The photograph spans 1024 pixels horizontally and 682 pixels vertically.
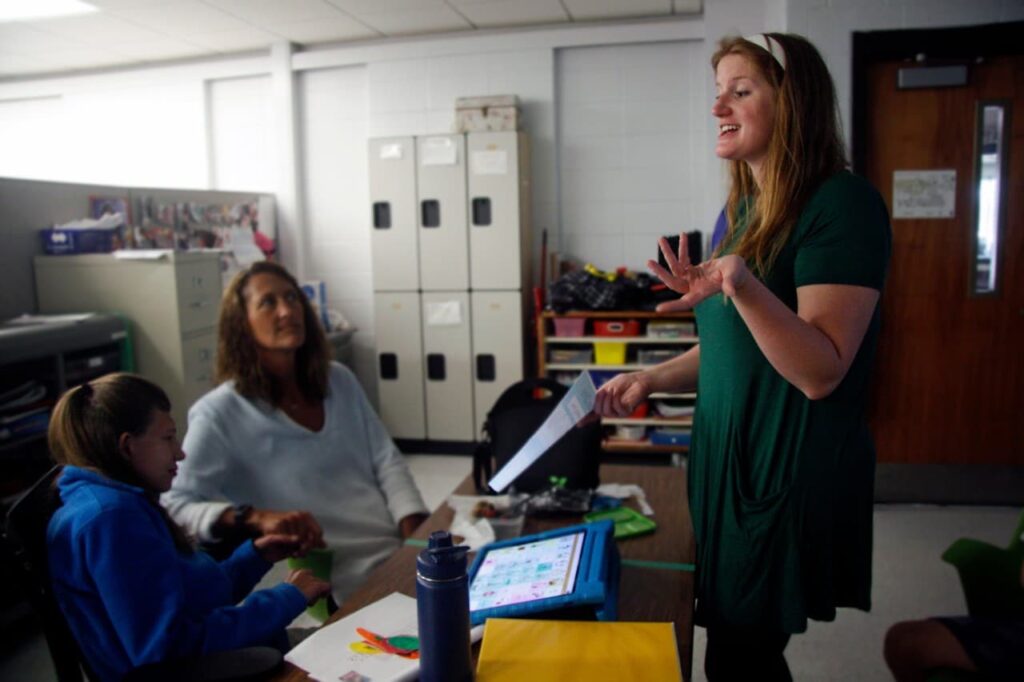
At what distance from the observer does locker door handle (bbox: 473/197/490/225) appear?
4.55 metres

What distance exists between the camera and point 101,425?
130 centimetres

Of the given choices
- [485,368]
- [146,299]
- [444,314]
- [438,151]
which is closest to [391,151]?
[438,151]

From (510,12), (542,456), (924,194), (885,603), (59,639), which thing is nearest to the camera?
(59,639)

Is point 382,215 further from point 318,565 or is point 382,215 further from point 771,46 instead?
point 771,46

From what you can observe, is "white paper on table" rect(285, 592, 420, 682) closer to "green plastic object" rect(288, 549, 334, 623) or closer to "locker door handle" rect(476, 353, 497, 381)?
"green plastic object" rect(288, 549, 334, 623)

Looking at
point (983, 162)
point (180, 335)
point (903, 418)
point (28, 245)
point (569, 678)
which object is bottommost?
point (903, 418)

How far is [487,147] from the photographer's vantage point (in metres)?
4.46

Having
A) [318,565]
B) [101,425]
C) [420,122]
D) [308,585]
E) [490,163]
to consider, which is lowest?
[318,565]

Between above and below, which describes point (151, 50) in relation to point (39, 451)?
above

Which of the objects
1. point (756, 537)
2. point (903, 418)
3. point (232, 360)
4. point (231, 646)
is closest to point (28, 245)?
point (232, 360)

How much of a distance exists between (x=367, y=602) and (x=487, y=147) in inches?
140

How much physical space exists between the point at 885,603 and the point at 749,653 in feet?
5.89

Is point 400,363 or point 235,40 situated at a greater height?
point 235,40

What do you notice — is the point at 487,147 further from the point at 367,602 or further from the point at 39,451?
the point at 367,602
